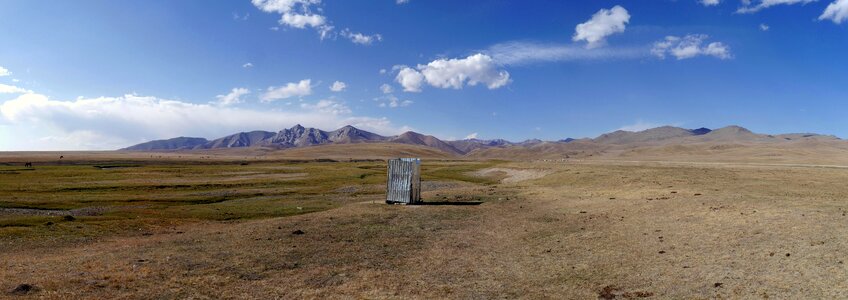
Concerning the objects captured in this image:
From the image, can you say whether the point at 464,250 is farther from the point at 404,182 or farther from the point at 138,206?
the point at 138,206

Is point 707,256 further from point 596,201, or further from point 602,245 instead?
point 596,201

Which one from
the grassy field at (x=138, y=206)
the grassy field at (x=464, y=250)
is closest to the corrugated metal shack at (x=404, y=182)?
the grassy field at (x=464, y=250)

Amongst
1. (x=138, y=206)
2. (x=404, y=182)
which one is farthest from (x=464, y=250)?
(x=138, y=206)

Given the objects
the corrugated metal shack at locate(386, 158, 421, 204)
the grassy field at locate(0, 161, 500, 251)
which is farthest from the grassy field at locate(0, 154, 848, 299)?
the corrugated metal shack at locate(386, 158, 421, 204)

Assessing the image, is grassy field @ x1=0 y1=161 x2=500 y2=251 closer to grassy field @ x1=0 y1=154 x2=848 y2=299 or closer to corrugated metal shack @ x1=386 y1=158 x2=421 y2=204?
grassy field @ x1=0 y1=154 x2=848 y2=299

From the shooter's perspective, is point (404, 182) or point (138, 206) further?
point (138, 206)

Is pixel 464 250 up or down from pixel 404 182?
down

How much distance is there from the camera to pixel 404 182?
37719mm

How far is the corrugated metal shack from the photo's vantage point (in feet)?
123

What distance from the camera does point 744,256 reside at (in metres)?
14.9

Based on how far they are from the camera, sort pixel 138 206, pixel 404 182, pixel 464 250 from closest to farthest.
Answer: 1. pixel 464 250
2. pixel 404 182
3. pixel 138 206

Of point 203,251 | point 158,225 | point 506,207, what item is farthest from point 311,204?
point 203,251

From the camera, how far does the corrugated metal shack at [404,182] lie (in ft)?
123

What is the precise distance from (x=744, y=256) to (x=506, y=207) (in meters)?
19.9
